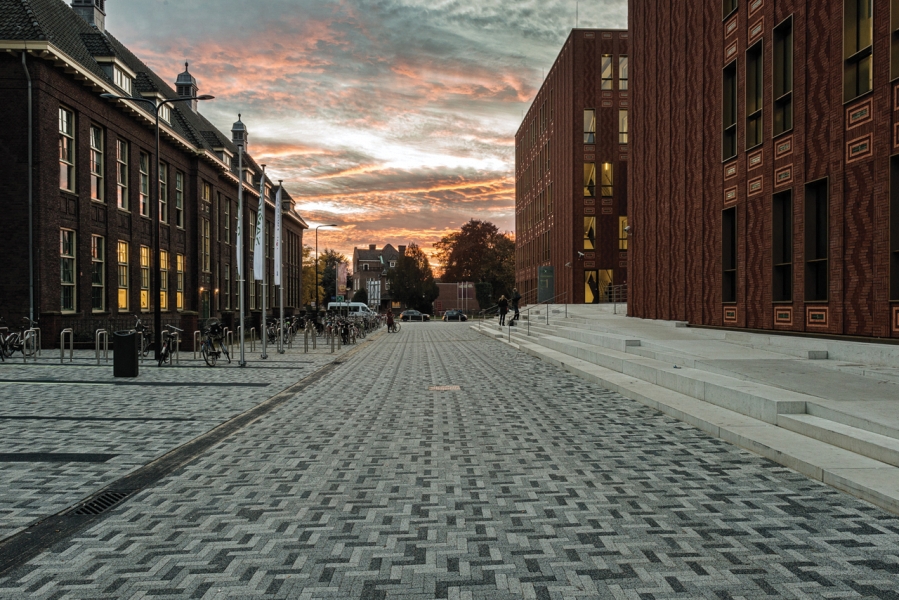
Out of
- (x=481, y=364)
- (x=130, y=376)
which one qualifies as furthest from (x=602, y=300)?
(x=130, y=376)

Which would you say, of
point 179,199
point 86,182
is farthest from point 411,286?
point 86,182

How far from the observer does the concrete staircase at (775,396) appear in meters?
6.07

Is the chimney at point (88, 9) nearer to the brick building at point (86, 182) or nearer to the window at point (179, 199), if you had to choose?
the brick building at point (86, 182)

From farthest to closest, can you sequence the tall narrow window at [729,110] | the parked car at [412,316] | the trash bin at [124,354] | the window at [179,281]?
the parked car at [412,316] → the window at [179,281] → the tall narrow window at [729,110] → the trash bin at [124,354]

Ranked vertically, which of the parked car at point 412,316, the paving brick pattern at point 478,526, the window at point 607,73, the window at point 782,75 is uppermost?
the window at point 607,73

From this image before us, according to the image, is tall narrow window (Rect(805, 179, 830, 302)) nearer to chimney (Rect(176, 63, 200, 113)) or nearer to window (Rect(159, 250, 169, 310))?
window (Rect(159, 250, 169, 310))

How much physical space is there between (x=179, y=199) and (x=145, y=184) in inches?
207

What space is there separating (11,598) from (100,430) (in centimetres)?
528

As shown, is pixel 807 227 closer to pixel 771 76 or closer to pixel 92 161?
pixel 771 76

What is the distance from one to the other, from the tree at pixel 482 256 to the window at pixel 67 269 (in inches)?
2990

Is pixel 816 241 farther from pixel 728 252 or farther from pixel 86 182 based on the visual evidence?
pixel 86 182

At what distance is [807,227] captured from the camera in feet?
48.5

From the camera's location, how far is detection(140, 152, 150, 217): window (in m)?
31.1

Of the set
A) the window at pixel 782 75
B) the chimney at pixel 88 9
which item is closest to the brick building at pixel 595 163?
the window at pixel 782 75
